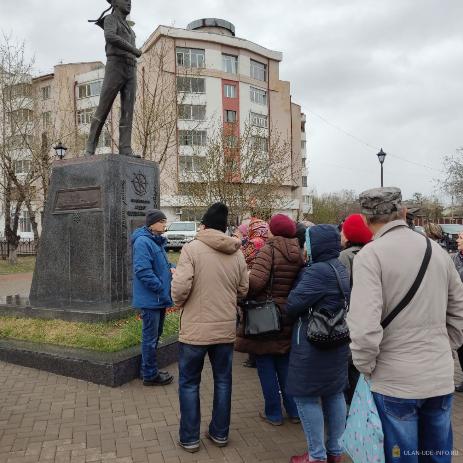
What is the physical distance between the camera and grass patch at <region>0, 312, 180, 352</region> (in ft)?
18.5

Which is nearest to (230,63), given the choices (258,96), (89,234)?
(258,96)

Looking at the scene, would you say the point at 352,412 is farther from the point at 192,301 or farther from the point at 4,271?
the point at 4,271

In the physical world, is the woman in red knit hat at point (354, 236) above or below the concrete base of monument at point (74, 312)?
above

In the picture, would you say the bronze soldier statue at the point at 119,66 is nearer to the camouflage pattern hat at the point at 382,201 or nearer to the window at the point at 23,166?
the camouflage pattern hat at the point at 382,201

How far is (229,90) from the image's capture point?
45.1m

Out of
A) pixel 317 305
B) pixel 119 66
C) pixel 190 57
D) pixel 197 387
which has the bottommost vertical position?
pixel 197 387

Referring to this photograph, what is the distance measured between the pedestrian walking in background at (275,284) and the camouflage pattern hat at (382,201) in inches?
56.5

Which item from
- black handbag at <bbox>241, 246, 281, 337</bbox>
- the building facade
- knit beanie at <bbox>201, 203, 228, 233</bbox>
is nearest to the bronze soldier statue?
knit beanie at <bbox>201, 203, 228, 233</bbox>

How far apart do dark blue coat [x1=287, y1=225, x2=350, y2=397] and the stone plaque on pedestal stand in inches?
157

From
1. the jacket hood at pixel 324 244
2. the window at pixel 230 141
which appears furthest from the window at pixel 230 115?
the jacket hood at pixel 324 244

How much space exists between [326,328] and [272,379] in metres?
1.17

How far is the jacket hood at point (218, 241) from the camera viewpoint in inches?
141

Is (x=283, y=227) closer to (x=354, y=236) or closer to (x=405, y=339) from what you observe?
(x=354, y=236)

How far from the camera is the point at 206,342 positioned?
11.6ft
